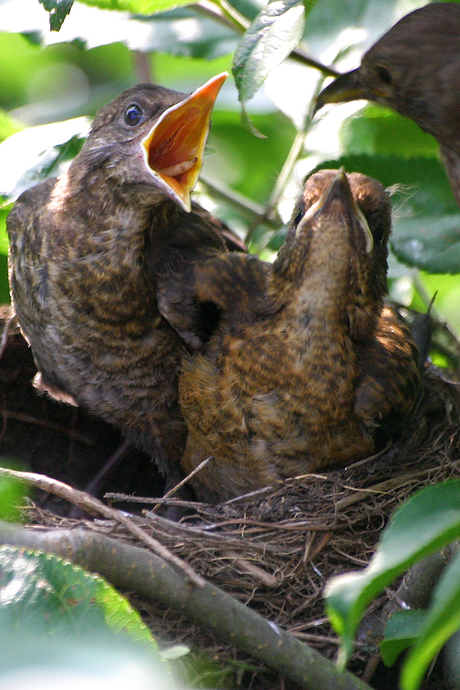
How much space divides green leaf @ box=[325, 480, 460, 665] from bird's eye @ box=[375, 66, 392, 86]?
4.67 feet

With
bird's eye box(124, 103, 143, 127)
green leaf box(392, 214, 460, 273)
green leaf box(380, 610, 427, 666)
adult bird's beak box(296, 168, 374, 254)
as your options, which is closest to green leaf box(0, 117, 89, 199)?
bird's eye box(124, 103, 143, 127)

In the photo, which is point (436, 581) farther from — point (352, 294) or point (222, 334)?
point (222, 334)

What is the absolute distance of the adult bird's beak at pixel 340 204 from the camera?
1.68 m

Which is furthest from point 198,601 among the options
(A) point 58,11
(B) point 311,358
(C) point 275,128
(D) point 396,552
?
(C) point 275,128

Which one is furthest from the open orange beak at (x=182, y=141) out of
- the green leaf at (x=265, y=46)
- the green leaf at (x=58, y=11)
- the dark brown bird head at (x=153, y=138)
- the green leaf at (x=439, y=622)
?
the green leaf at (x=439, y=622)

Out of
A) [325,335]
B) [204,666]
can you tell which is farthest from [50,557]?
[325,335]

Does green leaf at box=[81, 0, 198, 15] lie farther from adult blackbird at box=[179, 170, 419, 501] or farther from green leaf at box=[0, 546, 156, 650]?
green leaf at box=[0, 546, 156, 650]

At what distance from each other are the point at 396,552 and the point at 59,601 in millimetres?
363

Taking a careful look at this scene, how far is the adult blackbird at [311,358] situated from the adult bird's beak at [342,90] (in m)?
0.23

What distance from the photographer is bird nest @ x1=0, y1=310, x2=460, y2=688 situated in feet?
5.28

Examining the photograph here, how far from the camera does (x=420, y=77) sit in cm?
197

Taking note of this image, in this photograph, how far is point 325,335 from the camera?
186 centimetres

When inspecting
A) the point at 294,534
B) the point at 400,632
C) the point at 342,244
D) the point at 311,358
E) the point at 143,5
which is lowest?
the point at 294,534

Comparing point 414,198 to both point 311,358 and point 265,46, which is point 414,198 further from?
point 265,46
